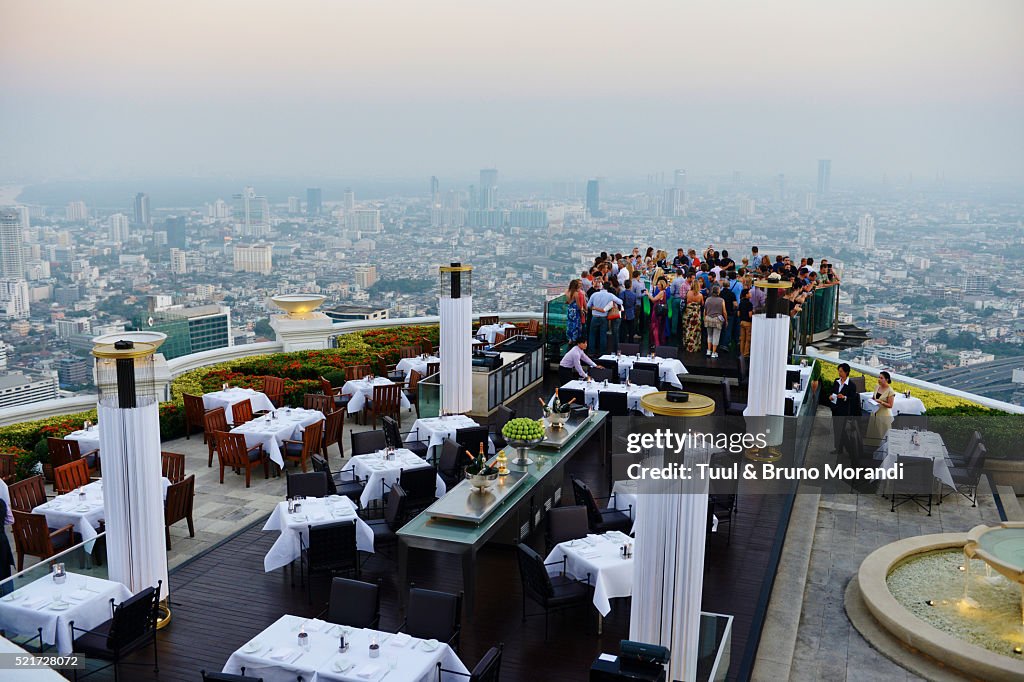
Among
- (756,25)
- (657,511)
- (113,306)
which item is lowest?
(113,306)

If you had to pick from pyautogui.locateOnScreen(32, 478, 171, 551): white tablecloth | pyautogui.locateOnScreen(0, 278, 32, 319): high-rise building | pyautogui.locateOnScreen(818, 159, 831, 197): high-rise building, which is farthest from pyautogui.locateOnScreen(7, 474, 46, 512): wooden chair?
pyautogui.locateOnScreen(818, 159, 831, 197): high-rise building

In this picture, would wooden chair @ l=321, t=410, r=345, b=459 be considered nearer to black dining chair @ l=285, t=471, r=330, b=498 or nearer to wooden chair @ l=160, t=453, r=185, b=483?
wooden chair @ l=160, t=453, r=185, b=483

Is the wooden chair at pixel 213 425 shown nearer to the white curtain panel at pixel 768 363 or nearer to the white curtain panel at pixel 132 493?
the white curtain panel at pixel 132 493

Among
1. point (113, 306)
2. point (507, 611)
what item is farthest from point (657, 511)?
point (113, 306)

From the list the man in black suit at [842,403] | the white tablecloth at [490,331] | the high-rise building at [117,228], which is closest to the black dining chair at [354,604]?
the man in black suit at [842,403]

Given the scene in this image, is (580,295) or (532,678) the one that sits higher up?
(580,295)

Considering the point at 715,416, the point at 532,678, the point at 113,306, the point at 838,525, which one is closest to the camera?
the point at 532,678

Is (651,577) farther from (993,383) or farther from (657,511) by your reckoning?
A: (993,383)
